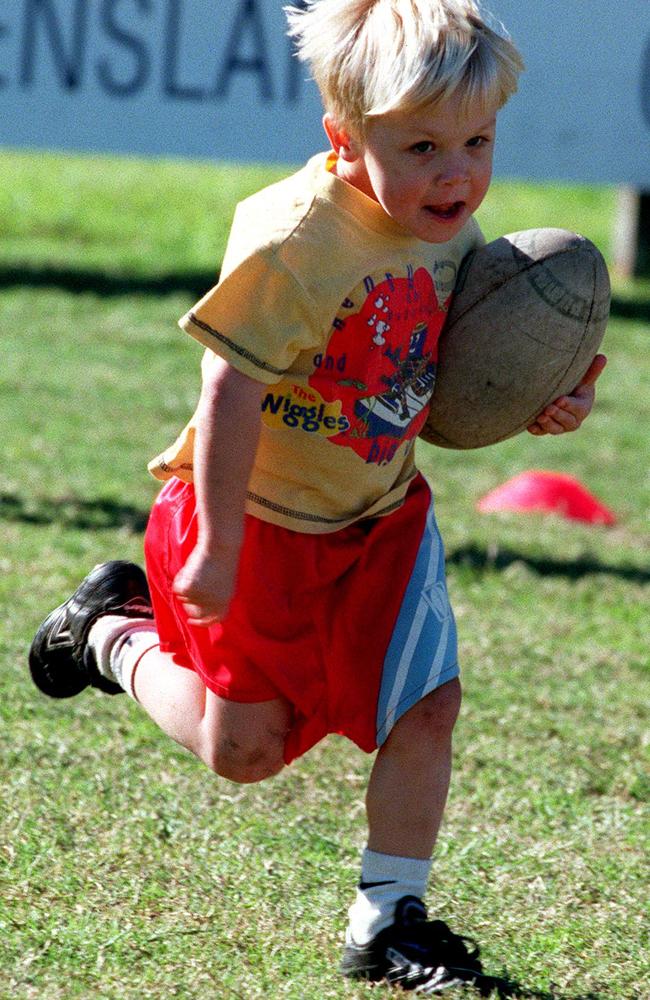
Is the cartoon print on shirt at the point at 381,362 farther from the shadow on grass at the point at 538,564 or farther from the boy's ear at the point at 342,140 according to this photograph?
the shadow on grass at the point at 538,564

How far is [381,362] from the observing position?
299cm

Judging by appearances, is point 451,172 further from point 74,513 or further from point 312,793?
point 74,513

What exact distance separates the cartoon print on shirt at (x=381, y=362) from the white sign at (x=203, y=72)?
769cm

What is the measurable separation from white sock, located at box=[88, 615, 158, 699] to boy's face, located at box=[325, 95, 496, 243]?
1.15 m

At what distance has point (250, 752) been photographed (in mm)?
3029

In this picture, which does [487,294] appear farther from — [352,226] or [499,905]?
[499,905]

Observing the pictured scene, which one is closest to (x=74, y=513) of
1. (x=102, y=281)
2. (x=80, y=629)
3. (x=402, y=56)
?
(x=80, y=629)

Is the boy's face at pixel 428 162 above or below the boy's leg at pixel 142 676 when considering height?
above

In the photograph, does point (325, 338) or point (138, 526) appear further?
point (138, 526)

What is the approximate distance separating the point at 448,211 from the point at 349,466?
1.69 feet

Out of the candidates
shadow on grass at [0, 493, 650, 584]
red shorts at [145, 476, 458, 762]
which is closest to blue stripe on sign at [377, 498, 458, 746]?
red shorts at [145, 476, 458, 762]

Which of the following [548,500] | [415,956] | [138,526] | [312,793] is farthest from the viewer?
[548,500]

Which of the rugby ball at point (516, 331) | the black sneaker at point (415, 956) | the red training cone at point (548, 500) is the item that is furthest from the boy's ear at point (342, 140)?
the red training cone at point (548, 500)

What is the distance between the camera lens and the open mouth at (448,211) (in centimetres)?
288
